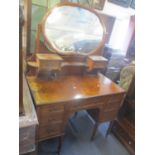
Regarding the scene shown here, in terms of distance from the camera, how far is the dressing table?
1255mm

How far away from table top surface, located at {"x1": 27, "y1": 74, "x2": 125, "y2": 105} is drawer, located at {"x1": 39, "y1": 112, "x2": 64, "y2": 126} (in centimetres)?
13

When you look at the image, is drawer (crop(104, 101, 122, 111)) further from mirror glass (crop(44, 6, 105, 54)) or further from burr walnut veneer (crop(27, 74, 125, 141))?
mirror glass (crop(44, 6, 105, 54))

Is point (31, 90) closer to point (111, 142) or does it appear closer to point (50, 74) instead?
point (50, 74)

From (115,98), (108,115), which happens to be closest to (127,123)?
(108,115)

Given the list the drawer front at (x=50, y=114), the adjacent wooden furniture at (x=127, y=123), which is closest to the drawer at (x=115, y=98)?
the adjacent wooden furniture at (x=127, y=123)

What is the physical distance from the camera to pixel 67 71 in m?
1.59

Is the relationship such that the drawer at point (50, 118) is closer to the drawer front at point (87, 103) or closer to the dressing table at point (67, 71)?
the dressing table at point (67, 71)

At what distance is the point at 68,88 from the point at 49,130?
410 mm

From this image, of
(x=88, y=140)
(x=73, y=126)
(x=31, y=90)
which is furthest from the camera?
(x=73, y=126)

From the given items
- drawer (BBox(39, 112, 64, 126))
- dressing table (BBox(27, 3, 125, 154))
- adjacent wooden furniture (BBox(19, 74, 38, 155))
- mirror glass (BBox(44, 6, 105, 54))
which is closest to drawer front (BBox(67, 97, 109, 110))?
dressing table (BBox(27, 3, 125, 154))

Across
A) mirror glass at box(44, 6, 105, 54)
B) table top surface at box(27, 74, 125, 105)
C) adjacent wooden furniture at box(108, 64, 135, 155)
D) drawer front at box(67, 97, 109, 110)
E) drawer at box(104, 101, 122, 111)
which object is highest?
mirror glass at box(44, 6, 105, 54)

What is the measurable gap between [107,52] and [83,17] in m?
0.75

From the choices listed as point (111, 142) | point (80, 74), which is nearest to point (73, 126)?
point (111, 142)
